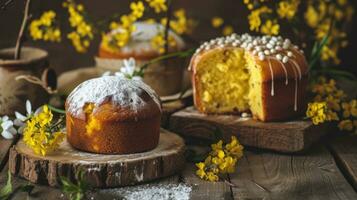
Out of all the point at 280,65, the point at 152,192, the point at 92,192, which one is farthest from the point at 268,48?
the point at 92,192

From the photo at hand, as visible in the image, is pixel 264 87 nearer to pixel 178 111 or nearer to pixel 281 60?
pixel 281 60

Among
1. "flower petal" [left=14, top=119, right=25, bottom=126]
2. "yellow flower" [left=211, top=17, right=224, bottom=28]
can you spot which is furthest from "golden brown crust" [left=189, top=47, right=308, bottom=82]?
"yellow flower" [left=211, top=17, right=224, bottom=28]

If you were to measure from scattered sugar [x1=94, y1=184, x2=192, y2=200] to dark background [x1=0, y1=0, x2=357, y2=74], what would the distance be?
143 centimetres

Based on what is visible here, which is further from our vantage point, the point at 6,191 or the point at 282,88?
the point at 282,88

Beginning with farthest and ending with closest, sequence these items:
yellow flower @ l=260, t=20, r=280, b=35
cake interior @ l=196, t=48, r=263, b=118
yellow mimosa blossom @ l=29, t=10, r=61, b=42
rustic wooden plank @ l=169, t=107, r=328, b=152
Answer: yellow mimosa blossom @ l=29, t=10, r=61, b=42 < yellow flower @ l=260, t=20, r=280, b=35 < cake interior @ l=196, t=48, r=263, b=118 < rustic wooden plank @ l=169, t=107, r=328, b=152

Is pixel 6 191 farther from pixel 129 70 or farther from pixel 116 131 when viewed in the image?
pixel 129 70

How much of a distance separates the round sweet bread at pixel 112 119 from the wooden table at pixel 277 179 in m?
0.13

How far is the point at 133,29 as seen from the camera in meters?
2.49

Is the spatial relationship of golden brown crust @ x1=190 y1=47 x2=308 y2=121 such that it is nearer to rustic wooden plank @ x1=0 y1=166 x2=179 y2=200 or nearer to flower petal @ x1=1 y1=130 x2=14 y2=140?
rustic wooden plank @ x1=0 y1=166 x2=179 y2=200

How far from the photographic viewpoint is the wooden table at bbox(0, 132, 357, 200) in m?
1.78

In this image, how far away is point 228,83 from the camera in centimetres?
225

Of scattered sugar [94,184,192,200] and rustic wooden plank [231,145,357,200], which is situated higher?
scattered sugar [94,184,192,200]

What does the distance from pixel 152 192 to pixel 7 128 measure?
626 millimetres

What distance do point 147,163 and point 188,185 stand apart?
0.13m
